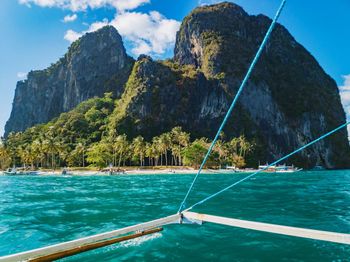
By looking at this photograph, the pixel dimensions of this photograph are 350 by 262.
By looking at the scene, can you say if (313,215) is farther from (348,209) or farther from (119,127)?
(119,127)

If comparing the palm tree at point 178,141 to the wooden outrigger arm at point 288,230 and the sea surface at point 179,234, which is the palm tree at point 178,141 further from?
the wooden outrigger arm at point 288,230

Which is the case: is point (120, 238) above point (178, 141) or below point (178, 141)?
below

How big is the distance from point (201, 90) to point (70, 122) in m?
79.9

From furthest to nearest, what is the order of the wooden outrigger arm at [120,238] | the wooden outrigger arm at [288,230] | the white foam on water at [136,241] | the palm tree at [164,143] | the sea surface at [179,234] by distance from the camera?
1. the palm tree at [164,143]
2. the white foam on water at [136,241]
3. the sea surface at [179,234]
4. the wooden outrigger arm at [288,230]
5. the wooden outrigger arm at [120,238]

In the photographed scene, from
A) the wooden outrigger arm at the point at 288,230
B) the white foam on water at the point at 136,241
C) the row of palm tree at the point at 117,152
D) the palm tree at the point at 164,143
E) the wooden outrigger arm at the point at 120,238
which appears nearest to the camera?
the wooden outrigger arm at the point at 120,238

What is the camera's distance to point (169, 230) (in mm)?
14367

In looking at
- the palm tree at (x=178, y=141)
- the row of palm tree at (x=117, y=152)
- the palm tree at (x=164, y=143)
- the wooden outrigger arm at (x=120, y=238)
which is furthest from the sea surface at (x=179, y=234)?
the palm tree at (x=178, y=141)

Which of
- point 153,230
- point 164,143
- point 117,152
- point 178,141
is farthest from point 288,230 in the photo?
point 178,141

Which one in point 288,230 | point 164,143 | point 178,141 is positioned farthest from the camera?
point 178,141

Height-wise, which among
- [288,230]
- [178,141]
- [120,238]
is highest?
[178,141]

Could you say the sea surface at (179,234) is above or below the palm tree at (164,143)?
below

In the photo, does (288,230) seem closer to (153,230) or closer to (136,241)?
(153,230)

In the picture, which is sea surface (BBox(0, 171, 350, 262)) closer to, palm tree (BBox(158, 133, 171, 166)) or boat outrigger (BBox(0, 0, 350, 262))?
boat outrigger (BBox(0, 0, 350, 262))

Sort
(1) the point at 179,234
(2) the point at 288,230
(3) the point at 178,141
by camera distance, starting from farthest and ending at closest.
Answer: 1. (3) the point at 178,141
2. (1) the point at 179,234
3. (2) the point at 288,230
